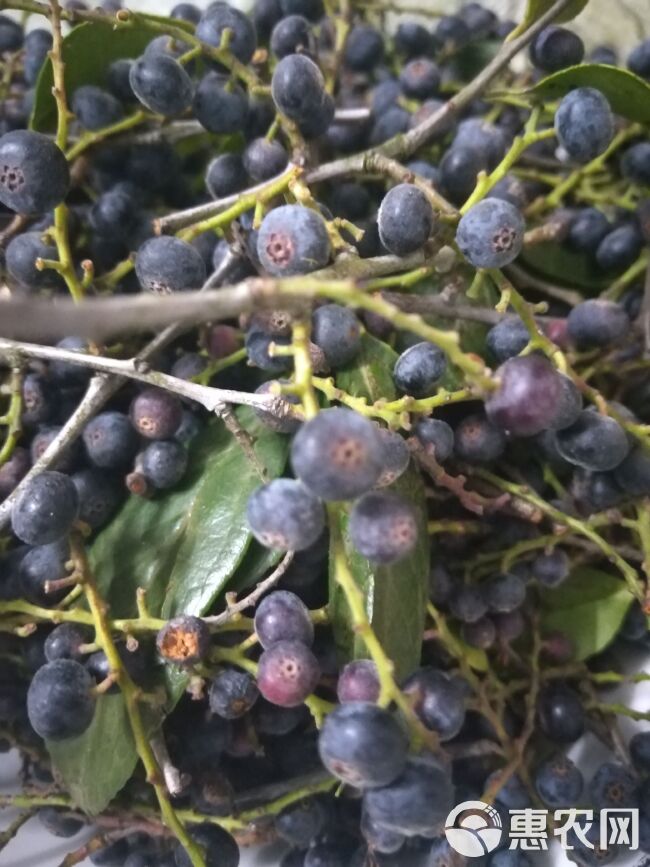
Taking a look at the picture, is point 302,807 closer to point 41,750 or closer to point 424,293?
point 41,750

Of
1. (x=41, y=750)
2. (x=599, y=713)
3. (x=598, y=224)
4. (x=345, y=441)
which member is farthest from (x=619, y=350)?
(x=41, y=750)

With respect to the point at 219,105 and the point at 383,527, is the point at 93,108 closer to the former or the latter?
the point at 219,105

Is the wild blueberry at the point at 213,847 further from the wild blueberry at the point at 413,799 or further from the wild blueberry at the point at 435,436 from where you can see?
the wild blueberry at the point at 435,436

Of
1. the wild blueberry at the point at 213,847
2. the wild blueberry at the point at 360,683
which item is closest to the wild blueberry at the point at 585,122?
the wild blueberry at the point at 360,683

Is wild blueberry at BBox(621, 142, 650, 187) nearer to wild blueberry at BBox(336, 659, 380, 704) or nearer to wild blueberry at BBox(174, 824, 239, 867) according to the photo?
wild blueberry at BBox(336, 659, 380, 704)

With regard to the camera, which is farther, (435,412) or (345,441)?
(435,412)

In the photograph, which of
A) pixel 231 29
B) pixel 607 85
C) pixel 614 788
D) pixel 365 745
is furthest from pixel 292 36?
pixel 614 788

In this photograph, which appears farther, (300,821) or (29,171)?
(300,821)
